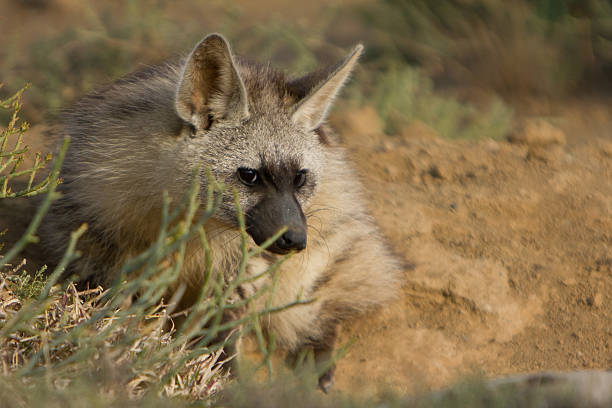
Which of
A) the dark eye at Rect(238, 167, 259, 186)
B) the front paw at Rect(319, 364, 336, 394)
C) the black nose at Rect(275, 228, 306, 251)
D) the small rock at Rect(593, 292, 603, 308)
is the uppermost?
the dark eye at Rect(238, 167, 259, 186)

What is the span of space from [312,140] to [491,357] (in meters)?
1.75

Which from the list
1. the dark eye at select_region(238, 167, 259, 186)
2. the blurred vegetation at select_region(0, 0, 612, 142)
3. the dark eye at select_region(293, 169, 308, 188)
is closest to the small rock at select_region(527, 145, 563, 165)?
the blurred vegetation at select_region(0, 0, 612, 142)

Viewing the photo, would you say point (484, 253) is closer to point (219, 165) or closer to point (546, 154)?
point (546, 154)

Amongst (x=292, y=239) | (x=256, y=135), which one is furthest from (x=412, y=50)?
(x=292, y=239)

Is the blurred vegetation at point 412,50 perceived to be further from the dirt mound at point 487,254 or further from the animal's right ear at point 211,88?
the animal's right ear at point 211,88

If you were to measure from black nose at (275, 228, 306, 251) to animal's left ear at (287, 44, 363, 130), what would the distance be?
0.68m

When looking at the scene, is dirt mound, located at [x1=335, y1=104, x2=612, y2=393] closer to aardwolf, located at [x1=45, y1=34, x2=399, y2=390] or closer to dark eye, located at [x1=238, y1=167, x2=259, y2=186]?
aardwolf, located at [x1=45, y1=34, x2=399, y2=390]

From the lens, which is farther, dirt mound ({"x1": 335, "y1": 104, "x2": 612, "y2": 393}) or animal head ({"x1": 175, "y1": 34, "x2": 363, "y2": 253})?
dirt mound ({"x1": 335, "y1": 104, "x2": 612, "y2": 393})

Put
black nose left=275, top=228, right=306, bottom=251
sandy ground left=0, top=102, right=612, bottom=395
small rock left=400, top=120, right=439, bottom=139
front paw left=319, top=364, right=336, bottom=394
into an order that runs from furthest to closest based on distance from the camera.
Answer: small rock left=400, top=120, right=439, bottom=139 → sandy ground left=0, top=102, right=612, bottom=395 → front paw left=319, top=364, right=336, bottom=394 → black nose left=275, top=228, right=306, bottom=251

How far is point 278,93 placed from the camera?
3584 mm

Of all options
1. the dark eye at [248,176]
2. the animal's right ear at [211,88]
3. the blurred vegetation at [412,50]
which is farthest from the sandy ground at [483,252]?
the animal's right ear at [211,88]

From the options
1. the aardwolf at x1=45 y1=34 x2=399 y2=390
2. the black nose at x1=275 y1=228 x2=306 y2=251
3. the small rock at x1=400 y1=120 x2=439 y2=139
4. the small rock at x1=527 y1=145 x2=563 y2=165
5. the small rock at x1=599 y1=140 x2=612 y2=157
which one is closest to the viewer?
the black nose at x1=275 y1=228 x2=306 y2=251

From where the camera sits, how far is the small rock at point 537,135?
6.16m

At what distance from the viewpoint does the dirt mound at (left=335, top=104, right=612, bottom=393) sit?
4176 mm
